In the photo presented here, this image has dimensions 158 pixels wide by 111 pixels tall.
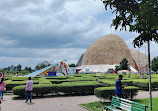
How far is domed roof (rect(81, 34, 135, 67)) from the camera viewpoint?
378 ft

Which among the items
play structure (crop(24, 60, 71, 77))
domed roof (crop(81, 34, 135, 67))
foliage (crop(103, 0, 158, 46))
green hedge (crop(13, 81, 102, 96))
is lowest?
green hedge (crop(13, 81, 102, 96))

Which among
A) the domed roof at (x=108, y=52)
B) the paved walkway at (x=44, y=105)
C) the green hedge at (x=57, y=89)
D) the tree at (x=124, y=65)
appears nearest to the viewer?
the paved walkway at (x=44, y=105)

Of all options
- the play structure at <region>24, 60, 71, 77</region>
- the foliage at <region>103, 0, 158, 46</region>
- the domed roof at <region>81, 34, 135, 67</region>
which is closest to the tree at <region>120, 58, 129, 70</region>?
the domed roof at <region>81, 34, 135, 67</region>

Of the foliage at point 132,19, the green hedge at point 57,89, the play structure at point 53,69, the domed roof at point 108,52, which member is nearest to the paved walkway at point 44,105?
the green hedge at point 57,89

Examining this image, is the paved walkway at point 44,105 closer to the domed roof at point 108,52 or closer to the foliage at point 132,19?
the foliage at point 132,19

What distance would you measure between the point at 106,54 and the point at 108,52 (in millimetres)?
2148

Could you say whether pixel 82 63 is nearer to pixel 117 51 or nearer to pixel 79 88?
pixel 117 51

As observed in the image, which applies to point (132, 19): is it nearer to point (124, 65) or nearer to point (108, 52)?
point (124, 65)

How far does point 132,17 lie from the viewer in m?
6.09

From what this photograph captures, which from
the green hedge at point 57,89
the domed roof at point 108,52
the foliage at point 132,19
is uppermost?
the domed roof at point 108,52

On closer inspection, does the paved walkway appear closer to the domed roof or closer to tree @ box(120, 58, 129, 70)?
tree @ box(120, 58, 129, 70)

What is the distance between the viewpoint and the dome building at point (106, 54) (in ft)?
371

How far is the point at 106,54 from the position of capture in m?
118

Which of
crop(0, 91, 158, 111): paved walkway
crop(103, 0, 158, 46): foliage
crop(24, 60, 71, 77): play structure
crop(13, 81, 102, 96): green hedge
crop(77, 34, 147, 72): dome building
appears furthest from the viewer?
crop(77, 34, 147, 72): dome building
